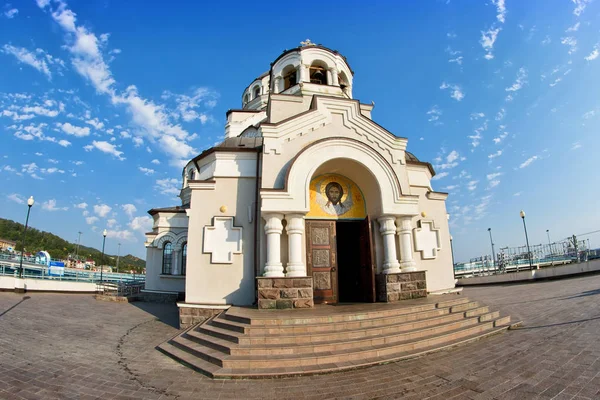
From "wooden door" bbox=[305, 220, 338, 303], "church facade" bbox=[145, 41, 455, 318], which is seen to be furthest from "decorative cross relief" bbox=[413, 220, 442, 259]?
"wooden door" bbox=[305, 220, 338, 303]

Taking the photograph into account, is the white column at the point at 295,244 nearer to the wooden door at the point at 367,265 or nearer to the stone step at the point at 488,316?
the wooden door at the point at 367,265

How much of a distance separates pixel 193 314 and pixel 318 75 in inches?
455

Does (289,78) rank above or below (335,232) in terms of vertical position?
above

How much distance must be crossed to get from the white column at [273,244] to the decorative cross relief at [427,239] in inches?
210

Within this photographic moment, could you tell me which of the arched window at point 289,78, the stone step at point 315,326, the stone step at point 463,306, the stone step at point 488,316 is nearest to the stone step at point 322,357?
the stone step at point 315,326

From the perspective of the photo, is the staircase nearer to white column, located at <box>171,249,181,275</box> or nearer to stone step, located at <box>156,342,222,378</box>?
stone step, located at <box>156,342,222,378</box>

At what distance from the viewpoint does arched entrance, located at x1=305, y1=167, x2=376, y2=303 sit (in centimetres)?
929

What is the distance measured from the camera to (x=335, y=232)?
980 cm

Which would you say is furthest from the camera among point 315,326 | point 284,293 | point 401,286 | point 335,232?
point 335,232

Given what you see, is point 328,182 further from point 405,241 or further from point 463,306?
point 463,306

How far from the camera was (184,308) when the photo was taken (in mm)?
8805

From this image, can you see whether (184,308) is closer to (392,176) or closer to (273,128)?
(273,128)

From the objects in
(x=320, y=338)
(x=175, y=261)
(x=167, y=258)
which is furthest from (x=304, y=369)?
(x=167, y=258)

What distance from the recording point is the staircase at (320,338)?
5.24 metres
